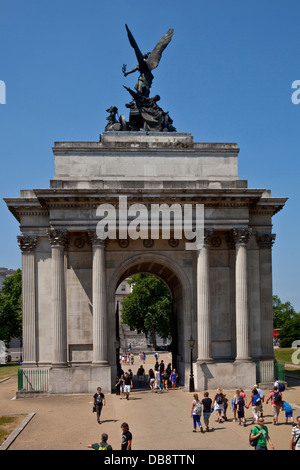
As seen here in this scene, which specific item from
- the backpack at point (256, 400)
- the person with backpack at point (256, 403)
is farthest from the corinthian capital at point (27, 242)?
the backpack at point (256, 400)

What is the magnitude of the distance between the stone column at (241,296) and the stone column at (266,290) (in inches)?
104

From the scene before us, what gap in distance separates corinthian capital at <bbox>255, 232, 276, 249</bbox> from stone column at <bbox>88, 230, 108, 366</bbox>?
34.8 ft

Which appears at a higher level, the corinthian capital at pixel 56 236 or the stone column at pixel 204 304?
the corinthian capital at pixel 56 236

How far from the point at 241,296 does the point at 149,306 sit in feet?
183

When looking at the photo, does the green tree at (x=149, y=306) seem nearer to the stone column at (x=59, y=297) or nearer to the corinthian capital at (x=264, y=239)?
the corinthian capital at (x=264, y=239)

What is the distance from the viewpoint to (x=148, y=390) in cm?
3775

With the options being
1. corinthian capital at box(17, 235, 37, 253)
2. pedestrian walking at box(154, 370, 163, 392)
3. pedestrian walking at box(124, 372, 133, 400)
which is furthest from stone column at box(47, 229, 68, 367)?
pedestrian walking at box(154, 370, 163, 392)

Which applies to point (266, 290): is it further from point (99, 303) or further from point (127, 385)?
point (127, 385)

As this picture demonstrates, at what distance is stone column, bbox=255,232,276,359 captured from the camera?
39.1 meters

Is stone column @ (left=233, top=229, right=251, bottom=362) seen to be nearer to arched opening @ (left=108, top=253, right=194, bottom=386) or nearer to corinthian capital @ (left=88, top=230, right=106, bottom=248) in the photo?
arched opening @ (left=108, top=253, right=194, bottom=386)

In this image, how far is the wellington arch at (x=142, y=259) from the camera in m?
35.9

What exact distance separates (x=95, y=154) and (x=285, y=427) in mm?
22002
